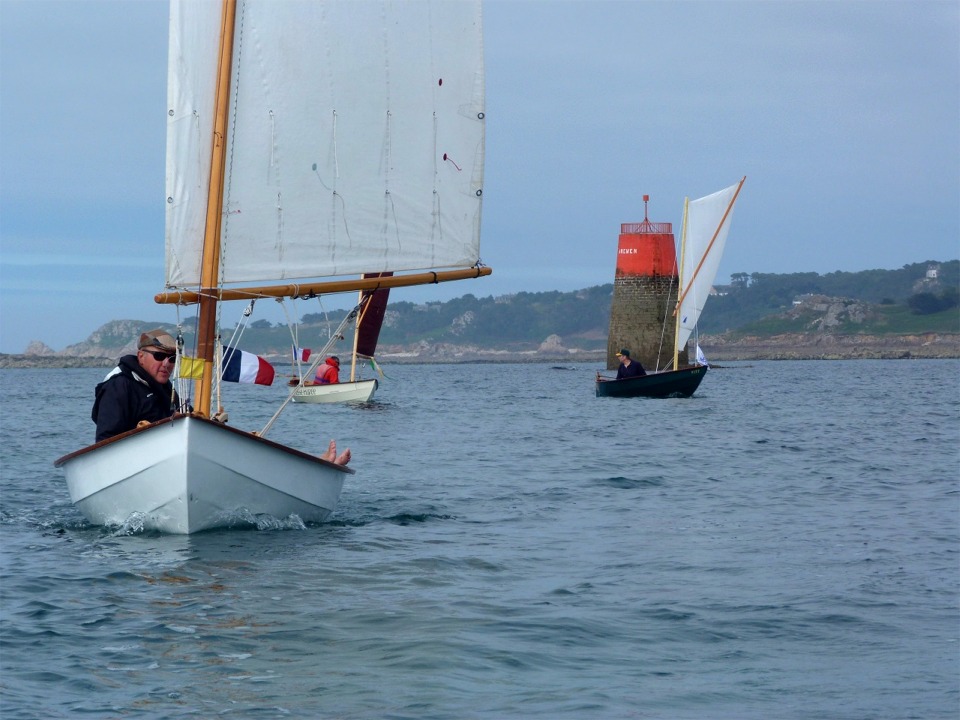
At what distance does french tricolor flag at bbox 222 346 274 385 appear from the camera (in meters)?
14.5

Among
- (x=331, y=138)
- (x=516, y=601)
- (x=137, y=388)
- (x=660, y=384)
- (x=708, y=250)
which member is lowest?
(x=516, y=601)

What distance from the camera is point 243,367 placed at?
576 inches

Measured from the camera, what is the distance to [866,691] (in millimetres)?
7930

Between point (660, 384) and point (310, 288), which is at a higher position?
point (310, 288)

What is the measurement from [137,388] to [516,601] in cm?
528

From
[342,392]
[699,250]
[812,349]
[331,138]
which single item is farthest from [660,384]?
[812,349]

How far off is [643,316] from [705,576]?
2791 inches

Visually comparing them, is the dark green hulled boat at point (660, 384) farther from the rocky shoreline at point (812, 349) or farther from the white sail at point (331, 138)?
the rocky shoreline at point (812, 349)

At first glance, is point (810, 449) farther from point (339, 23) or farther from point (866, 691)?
point (866, 691)

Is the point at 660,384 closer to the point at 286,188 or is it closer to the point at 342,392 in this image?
the point at 342,392

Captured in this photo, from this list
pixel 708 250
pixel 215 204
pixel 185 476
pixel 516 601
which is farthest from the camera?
pixel 708 250

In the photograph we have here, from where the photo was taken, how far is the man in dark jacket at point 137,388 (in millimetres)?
13203

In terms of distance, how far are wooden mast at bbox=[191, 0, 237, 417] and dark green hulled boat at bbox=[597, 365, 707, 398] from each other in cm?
3179

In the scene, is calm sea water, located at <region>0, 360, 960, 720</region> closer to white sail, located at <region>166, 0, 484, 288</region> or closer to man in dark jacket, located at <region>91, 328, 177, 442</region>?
man in dark jacket, located at <region>91, 328, 177, 442</region>
